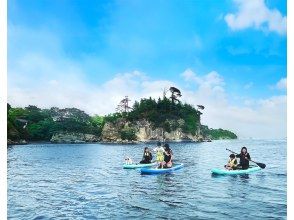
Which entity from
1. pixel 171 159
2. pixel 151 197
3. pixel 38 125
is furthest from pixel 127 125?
pixel 151 197

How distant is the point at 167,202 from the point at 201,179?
6.41 metres

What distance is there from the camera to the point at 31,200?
1432 cm

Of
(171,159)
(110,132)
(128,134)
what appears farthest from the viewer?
(110,132)

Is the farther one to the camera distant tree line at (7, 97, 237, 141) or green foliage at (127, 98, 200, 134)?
green foliage at (127, 98, 200, 134)

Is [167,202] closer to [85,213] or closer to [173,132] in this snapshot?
[85,213]

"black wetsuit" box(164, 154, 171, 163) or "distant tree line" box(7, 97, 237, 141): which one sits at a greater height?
"distant tree line" box(7, 97, 237, 141)

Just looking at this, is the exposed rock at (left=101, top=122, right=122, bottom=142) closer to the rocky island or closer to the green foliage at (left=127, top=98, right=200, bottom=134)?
the rocky island

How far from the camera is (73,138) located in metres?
98.6

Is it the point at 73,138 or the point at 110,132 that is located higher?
the point at 110,132

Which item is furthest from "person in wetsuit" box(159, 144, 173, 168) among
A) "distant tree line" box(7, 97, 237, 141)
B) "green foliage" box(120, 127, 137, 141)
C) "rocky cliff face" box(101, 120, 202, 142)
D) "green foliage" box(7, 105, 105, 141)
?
"rocky cliff face" box(101, 120, 202, 142)

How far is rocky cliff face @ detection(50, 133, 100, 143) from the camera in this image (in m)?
95.8

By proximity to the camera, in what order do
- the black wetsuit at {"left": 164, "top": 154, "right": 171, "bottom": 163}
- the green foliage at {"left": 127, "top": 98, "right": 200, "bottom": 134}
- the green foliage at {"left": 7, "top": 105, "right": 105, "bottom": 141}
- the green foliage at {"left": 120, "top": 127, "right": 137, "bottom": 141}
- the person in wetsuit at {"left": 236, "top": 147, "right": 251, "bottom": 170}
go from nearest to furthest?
the person in wetsuit at {"left": 236, "top": 147, "right": 251, "bottom": 170}, the black wetsuit at {"left": 164, "top": 154, "right": 171, "bottom": 163}, the green foliage at {"left": 7, "top": 105, "right": 105, "bottom": 141}, the green foliage at {"left": 120, "top": 127, "right": 137, "bottom": 141}, the green foliage at {"left": 127, "top": 98, "right": 200, "bottom": 134}

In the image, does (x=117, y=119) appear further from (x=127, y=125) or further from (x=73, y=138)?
(x=73, y=138)
